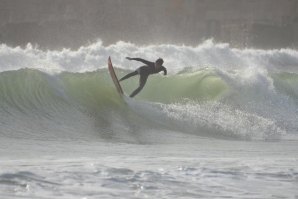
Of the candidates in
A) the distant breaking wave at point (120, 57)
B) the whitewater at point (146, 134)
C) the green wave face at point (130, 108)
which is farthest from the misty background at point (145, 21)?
the green wave face at point (130, 108)

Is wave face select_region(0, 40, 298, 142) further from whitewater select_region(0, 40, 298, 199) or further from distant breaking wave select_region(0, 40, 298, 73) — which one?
distant breaking wave select_region(0, 40, 298, 73)

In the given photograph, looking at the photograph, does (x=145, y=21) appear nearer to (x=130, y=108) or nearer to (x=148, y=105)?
(x=148, y=105)

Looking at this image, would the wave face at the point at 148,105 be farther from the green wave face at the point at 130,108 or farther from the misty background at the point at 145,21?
the misty background at the point at 145,21

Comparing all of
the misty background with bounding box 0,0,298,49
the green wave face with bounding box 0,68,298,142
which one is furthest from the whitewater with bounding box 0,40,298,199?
the misty background with bounding box 0,0,298,49

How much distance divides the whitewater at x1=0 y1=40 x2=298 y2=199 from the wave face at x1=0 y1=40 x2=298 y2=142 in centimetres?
2

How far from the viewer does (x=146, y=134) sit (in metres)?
13.4

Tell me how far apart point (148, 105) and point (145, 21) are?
58508mm

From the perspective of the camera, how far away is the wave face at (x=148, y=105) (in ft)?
44.2

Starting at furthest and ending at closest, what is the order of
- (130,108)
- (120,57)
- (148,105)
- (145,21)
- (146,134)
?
(145,21)
(120,57)
(148,105)
(130,108)
(146,134)

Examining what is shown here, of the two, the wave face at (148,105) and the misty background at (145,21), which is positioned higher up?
the misty background at (145,21)

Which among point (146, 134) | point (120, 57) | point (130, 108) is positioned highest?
point (120, 57)

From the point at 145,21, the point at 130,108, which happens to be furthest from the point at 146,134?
the point at 145,21

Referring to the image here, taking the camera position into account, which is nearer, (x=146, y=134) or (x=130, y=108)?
(x=146, y=134)

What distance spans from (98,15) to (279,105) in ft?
199
